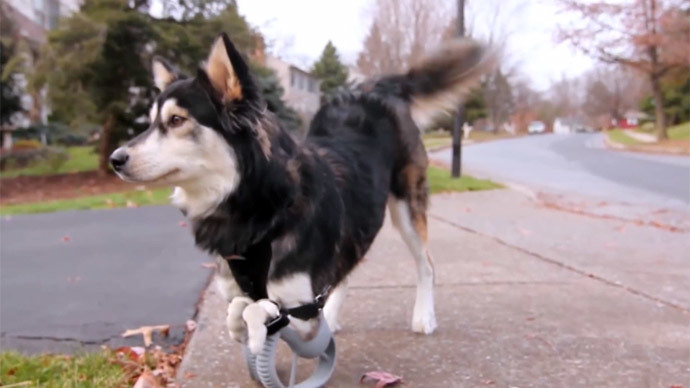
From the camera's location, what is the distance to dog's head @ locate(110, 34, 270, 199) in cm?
242

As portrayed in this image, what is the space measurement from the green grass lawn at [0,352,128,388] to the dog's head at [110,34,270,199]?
1.20m

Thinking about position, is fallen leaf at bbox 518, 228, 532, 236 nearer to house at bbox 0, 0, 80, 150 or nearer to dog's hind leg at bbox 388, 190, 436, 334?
dog's hind leg at bbox 388, 190, 436, 334

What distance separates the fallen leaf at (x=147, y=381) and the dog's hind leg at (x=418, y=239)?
61.2 inches

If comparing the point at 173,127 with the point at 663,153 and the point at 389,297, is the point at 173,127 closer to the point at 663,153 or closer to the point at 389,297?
the point at 389,297

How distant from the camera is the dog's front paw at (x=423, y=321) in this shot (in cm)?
373

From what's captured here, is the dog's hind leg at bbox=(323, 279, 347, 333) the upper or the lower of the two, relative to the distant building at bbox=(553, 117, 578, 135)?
upper

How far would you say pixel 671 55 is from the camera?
3031cm

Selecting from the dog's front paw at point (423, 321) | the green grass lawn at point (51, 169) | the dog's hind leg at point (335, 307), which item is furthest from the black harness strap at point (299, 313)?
the green grass lawn at point (51, 169)

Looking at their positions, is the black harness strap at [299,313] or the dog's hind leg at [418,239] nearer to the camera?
the black harness strap at [299,313]

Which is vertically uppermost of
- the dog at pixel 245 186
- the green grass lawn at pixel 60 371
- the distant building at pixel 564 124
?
the dog at pixel 245 186

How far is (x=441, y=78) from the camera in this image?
13.5 ft

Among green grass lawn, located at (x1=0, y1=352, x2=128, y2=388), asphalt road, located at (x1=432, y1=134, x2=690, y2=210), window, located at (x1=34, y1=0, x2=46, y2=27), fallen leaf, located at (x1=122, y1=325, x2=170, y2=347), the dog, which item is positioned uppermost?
window, located at (x1=34, y1=0, x2=46, y2=27)

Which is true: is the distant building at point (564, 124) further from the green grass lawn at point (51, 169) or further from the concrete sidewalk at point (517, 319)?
the concrete sidewalk at point (517, 319)

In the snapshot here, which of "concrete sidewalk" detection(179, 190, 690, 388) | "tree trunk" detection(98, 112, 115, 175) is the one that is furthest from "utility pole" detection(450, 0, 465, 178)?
"tree trunk" detection(98, 112, 115, 175)
